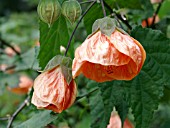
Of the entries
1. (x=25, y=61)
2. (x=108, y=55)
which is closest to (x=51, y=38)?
(x=108, y=55)

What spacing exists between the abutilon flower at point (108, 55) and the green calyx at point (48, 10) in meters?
0.15

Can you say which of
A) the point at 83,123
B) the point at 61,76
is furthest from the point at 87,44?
the point at 83,123

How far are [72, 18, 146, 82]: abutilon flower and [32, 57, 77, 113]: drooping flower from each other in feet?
0.22

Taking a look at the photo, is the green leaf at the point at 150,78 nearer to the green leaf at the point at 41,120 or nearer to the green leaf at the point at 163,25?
the green leaf at the point at 41,120

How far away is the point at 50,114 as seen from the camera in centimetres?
131

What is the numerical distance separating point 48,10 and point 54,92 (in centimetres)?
23

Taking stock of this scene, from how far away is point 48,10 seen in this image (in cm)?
Result: 115

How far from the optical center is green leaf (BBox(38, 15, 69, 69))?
1.31 m

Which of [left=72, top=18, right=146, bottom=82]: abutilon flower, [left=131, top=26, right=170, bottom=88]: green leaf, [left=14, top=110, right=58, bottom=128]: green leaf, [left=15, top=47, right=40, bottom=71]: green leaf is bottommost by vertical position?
[left=15, top=47, right=40, bottom=71]: green leaf

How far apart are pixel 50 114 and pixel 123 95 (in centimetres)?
24

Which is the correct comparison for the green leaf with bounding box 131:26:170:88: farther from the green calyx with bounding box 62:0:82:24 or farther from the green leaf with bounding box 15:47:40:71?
the green leaf with bounding box 15:47:40:71

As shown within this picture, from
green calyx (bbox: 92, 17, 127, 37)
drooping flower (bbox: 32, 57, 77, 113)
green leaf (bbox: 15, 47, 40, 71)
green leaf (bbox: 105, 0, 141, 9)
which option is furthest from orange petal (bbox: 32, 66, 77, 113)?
green leaf (bbox: 15, 47, 40, 71)

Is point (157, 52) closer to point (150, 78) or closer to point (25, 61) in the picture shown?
point (150, 78)

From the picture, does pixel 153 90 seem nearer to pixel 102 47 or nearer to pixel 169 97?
pixel 102 47
